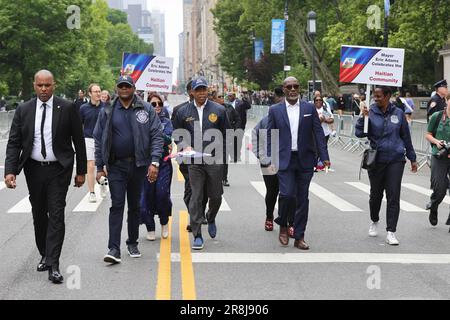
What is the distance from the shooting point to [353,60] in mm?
14695

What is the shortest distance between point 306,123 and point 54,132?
9.33ft

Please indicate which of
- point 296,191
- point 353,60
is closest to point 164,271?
point 296,191

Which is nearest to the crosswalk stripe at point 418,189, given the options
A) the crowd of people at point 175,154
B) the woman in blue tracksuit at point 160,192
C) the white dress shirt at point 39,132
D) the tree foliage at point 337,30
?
the crowd of people at point 175,154

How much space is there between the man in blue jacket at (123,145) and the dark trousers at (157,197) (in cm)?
115

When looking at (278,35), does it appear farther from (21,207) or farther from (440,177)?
(440,177)

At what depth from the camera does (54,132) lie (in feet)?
22.8

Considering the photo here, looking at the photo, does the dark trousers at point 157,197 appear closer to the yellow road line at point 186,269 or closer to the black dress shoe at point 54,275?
the yellow road line at point 186,269

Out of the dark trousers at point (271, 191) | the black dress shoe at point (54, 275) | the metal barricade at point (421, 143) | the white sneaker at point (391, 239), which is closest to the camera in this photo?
the black dress shoe at point (54, 275)

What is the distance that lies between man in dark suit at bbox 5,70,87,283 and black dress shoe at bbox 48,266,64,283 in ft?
0.32

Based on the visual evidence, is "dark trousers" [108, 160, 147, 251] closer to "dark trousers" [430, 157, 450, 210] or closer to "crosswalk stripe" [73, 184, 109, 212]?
"crosswalk stripe" [73, 184, 109, 212]

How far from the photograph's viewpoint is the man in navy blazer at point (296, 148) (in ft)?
27.1

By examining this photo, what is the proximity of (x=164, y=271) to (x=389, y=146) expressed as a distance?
322cm

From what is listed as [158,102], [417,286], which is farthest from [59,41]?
[417,286]
